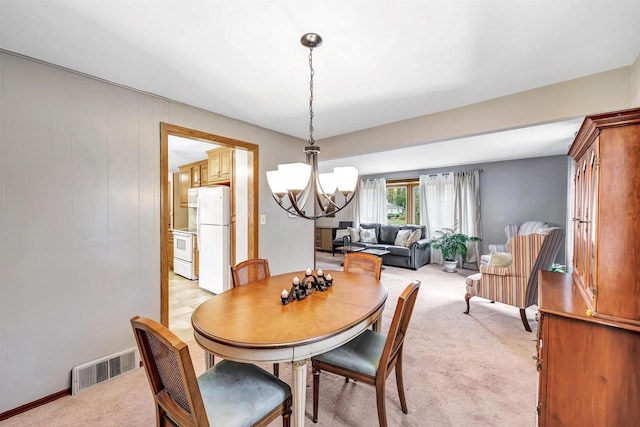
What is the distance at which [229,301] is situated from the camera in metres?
1.68

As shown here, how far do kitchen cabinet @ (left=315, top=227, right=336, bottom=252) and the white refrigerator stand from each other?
447 centimetres

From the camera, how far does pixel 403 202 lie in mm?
7410

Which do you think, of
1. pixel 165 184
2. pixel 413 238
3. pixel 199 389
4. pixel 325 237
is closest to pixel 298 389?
pixel 199 389

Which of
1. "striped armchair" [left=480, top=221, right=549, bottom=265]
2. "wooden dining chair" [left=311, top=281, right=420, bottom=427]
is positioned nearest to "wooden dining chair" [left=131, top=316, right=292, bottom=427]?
"wooden dining chair" [left=311, top=281, right=420, bottom=427]

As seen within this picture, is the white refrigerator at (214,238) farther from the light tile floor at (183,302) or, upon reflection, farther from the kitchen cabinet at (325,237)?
the kitchen cabinet at (325,237)

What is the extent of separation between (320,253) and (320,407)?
6.36 metres

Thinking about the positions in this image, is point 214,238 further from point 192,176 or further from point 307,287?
point 307,287

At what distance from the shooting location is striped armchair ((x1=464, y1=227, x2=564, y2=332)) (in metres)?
2.88

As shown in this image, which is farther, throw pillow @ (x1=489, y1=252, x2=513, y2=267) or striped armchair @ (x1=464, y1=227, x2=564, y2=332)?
throw pillow @ (x1=489, y1=252, x2=513, y2=267)

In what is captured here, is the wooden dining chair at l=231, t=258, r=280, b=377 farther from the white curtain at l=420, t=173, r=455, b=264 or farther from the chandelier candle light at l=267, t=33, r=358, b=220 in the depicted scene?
the white curtain at l=420, t=173, r=455, b=264

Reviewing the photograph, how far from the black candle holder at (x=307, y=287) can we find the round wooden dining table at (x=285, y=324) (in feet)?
0.09

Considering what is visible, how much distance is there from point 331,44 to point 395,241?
17.5ft

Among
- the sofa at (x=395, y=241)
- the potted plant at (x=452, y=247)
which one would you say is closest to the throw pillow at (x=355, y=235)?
the sofa at (x=395, y=241)

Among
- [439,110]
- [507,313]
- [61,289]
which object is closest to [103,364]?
[61,289]
